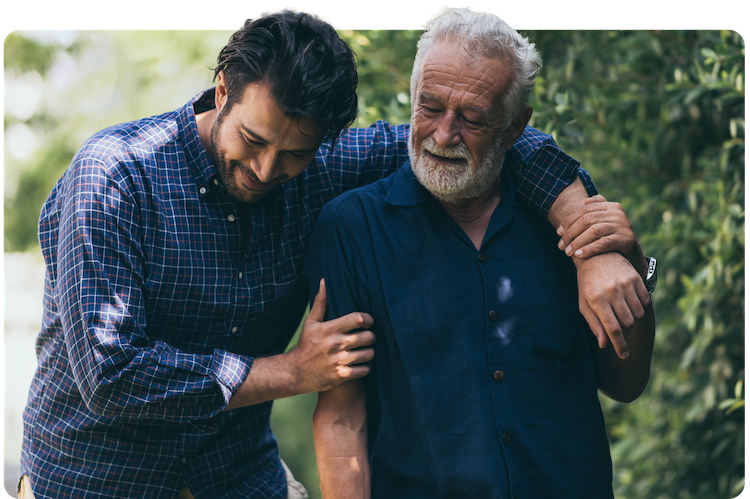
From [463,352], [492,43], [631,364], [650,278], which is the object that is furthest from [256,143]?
[631,364]

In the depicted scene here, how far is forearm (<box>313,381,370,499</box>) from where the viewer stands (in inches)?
66.5

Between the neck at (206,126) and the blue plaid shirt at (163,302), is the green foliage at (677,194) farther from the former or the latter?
the neck at (206,126)

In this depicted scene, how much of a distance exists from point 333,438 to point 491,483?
44 centimetres

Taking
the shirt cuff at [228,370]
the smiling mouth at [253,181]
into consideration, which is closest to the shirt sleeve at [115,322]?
the shirt cuff at [228,370]

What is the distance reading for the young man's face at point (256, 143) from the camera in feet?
5.33

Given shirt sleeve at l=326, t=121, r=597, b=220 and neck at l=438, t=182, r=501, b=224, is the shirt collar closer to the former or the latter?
shirt sleeve at l=326, t=121, r=597, b=220

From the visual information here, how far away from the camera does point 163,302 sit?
172 cm

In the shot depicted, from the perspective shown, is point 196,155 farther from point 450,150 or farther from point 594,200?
point 594,200

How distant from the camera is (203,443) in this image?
73.4 inches

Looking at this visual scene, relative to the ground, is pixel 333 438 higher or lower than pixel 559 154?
lower

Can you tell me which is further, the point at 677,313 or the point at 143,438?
the point at 677,313

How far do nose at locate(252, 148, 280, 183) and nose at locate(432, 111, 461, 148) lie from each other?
0.44 m

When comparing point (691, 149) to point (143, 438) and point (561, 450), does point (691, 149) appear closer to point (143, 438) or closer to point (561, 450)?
point (561, 450)

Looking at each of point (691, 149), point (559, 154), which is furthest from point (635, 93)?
point (559, 154)
